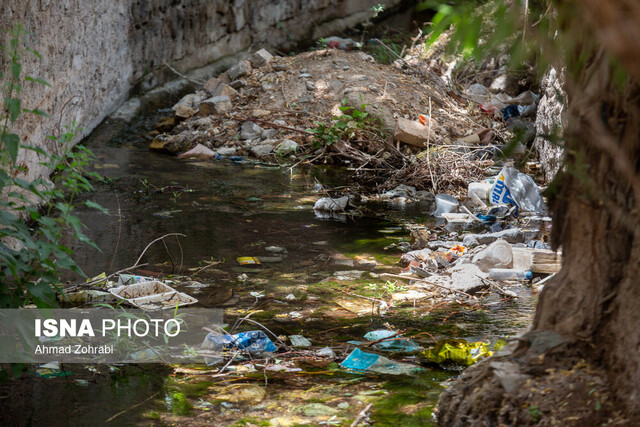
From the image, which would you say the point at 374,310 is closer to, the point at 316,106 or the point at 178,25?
the point at 316,106

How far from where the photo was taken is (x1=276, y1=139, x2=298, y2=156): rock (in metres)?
6.87

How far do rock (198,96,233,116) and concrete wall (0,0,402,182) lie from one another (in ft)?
3.45

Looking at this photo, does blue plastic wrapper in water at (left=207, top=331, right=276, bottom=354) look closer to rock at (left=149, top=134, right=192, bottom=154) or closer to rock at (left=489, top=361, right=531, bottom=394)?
rock at (left=489, top=361, right=531, bottom=394)

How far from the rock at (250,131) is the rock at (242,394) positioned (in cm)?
521

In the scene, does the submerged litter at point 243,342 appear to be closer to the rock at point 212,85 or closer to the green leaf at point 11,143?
the green leaf at point 11,143

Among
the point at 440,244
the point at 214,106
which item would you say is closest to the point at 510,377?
the point at 440,244

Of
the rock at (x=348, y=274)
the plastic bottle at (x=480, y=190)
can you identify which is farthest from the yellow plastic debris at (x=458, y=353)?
the plastic bottle at (x=480, y=190)

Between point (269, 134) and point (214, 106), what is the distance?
881 millimetres

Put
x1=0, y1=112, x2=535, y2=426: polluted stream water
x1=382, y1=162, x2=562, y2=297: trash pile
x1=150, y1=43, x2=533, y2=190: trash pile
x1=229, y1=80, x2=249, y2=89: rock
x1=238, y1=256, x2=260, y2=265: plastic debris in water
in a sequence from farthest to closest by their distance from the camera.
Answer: x1=229, y1=80, x2=249, y2=89: rock < x1=150, y1=43, x2=533, y2=190: trash pile < x1=238, y1=256, x2=260, y2=265: plastic debris in water < x1=382, y1=162, x2=562, y2=297: trash pile < x1=0, y1=112, x2=535, y2=426: polluted stream water

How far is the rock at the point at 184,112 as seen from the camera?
308 inches

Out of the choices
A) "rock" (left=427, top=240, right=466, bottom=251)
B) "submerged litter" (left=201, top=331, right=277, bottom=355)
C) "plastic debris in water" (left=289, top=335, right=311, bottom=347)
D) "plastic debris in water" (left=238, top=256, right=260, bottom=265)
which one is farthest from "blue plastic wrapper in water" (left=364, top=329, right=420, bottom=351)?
"rock" (left=427, top=240, right=466, bottom=251)

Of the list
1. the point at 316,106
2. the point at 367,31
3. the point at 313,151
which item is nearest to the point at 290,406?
the point at 313,151

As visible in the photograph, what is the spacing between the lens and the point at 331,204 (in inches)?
201

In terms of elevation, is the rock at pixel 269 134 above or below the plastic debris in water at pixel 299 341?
above
